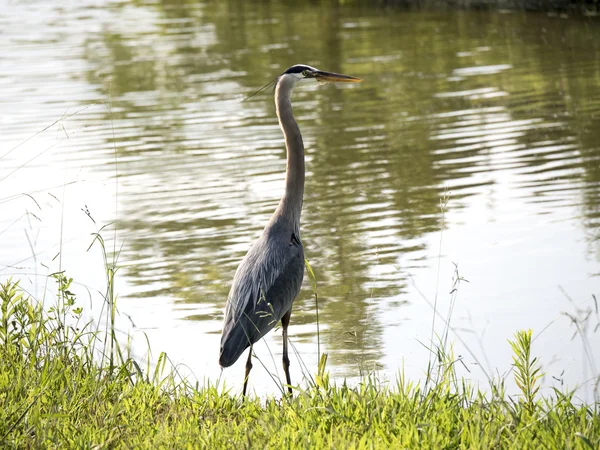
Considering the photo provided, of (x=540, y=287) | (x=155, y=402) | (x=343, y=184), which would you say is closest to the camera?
(x=155, y=402)

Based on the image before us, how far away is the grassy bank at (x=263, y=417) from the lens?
3797 millimetres

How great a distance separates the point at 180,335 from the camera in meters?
6.32

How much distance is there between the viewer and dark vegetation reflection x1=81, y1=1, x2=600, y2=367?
7.55 m

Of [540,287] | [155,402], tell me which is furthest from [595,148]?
[155,402]

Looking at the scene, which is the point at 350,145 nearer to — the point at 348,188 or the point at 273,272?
the point at 348,188

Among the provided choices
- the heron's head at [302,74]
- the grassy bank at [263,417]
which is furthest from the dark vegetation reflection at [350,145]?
the heron's head at [302,74]

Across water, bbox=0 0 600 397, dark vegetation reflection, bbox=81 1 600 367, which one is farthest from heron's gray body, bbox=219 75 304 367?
dark vegetation reflection, bbox=81 1 600 367

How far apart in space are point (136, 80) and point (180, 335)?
38.9 feet

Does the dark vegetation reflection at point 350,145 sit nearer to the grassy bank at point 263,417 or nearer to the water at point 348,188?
the water at point 348,188

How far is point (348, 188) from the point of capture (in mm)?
9672

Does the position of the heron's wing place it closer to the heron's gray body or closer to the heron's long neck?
the heron's gray body

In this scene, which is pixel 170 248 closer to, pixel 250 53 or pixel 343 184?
pixel 343 184

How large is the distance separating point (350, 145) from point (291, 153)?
5.81 m

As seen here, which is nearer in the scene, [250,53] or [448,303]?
[448,303]
